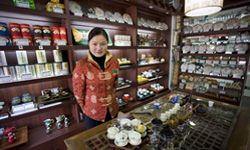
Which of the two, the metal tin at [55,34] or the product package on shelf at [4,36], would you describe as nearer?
the product package on shelf at [4,36]

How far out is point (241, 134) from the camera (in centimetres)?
89

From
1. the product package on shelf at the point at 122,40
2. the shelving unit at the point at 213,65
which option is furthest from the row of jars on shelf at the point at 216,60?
the product package on shelf at the point at 122,40

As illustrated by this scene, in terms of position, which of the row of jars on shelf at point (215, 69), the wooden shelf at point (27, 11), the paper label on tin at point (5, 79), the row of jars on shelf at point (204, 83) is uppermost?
the wooden shelf at point (27, 11)

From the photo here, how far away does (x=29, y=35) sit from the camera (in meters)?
1.36

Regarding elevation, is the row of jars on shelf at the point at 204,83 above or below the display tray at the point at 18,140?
above

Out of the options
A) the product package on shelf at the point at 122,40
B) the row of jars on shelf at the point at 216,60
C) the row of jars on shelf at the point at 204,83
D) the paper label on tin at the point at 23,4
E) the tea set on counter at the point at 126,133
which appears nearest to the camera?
the tea set on counter at the point at 126,133

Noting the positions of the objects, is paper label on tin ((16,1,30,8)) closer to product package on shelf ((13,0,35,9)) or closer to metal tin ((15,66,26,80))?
product package on shelf ((13,0,35,9))

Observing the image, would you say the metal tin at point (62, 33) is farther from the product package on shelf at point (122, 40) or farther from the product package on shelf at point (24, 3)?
the product package on shelf at point (122, 40)

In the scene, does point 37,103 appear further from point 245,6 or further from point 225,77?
point 245,6

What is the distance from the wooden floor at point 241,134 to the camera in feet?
2.55

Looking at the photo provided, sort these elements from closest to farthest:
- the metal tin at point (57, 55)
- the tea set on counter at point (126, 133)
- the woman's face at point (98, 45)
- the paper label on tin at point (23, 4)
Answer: the tea set on counter at point (126, 133) → the woman's face at point (98, 45) → the paper label on tin at point (23, 4) → the metal tin at point (57, 55)

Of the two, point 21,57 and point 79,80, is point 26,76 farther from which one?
point 79,80

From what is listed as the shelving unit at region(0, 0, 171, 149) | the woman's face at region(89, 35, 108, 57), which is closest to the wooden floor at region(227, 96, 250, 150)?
the woman's face at region(89, 35, 108, 57)

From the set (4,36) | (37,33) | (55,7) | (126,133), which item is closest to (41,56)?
(37,33)
